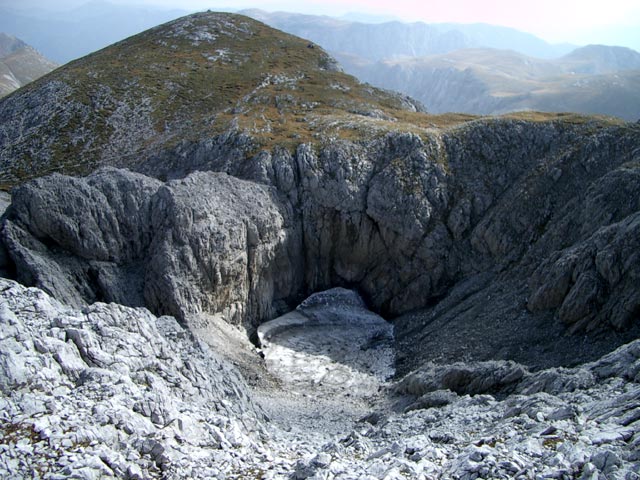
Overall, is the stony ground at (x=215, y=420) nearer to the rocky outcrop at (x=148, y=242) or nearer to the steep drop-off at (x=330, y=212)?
the steep drop-off at (x=330, y=212)

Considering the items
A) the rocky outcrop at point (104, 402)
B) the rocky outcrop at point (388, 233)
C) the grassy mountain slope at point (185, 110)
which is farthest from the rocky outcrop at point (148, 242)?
the rocky outcrop at point (104, 402)

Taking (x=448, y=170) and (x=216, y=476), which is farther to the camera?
(x=448, y=170)

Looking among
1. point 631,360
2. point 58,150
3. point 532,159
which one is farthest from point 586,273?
point 58,150

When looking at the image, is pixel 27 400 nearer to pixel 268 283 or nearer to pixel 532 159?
pixel 268 283

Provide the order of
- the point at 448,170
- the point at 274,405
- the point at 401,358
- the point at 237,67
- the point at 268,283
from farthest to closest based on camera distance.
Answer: the point at 237,67 < the point at 448,170 < the point at 268,283 < the point at 401,358 < the point at 274,405

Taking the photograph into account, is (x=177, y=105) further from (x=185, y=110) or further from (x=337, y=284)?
(x=337, y=284)

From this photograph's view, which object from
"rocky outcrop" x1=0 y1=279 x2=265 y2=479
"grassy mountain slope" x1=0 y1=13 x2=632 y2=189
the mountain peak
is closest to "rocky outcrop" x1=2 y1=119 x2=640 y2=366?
"grassy mountain slope" x1=0 y1=13 x2=632 y2=189

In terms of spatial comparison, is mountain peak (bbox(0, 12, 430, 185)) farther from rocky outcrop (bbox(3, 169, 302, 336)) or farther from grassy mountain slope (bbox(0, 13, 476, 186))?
rocky outcrop (bbox(3, 169, 302, 336))

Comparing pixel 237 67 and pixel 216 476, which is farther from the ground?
pixel 237 67

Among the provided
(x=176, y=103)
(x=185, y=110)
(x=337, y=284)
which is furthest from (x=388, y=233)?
(x=176, y=103)
